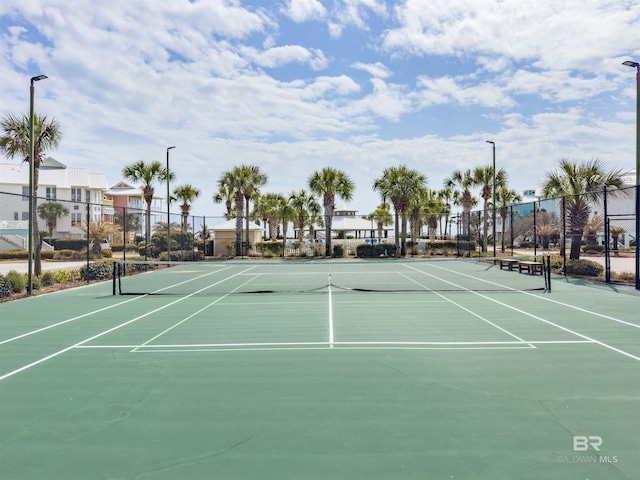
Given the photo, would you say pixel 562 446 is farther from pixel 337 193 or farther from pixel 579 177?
pixel 337 193

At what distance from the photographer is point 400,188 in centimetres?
3391

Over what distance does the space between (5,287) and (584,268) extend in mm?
20740

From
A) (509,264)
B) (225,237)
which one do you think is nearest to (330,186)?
(225,237)

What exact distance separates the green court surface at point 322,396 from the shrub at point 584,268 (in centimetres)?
870

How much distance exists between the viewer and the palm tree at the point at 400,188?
33938 millimetres

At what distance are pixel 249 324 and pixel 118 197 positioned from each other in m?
73.9

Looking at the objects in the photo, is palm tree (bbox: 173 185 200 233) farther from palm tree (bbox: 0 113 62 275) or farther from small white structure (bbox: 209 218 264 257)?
palm tree (bbox: 0 113 62 275)

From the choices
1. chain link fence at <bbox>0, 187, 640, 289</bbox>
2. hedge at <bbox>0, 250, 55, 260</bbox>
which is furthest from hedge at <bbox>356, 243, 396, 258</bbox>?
hedge at <bbox>0, 250, 55, 260</bbox>

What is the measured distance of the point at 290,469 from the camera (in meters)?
3.78

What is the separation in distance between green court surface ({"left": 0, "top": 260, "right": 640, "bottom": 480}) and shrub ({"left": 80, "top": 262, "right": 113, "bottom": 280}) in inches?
317

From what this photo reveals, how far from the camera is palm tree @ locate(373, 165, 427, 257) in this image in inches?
1336
